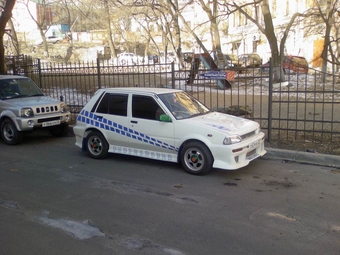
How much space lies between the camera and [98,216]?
4848mm

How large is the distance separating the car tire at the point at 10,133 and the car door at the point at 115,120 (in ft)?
9.48

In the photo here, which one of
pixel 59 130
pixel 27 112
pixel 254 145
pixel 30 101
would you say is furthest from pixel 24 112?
pixel 254 145

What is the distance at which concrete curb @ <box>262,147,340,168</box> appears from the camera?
7.23 metres

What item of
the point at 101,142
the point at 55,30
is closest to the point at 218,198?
the point at 101,142

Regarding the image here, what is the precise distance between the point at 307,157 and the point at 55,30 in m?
80.0

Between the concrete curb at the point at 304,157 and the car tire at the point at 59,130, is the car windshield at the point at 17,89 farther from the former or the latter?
the concrete curb at the point at 304,157

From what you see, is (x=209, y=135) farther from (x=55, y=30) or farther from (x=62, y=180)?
(x=55, y=30)

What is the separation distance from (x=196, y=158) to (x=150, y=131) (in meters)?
1.10

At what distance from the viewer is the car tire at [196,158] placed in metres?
6.46

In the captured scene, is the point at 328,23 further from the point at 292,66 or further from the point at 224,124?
the point at 224,124

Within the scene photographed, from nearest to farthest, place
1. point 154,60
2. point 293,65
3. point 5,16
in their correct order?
1. point 293,65
2. point 154,60
3. point 5,16

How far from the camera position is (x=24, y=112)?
9.31m

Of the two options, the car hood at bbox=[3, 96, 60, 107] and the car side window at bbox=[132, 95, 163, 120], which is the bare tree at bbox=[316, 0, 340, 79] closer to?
the car side window at bbox=[132, 95, 163, 120]

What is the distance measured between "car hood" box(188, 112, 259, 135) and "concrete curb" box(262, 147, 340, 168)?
3.69 ft
